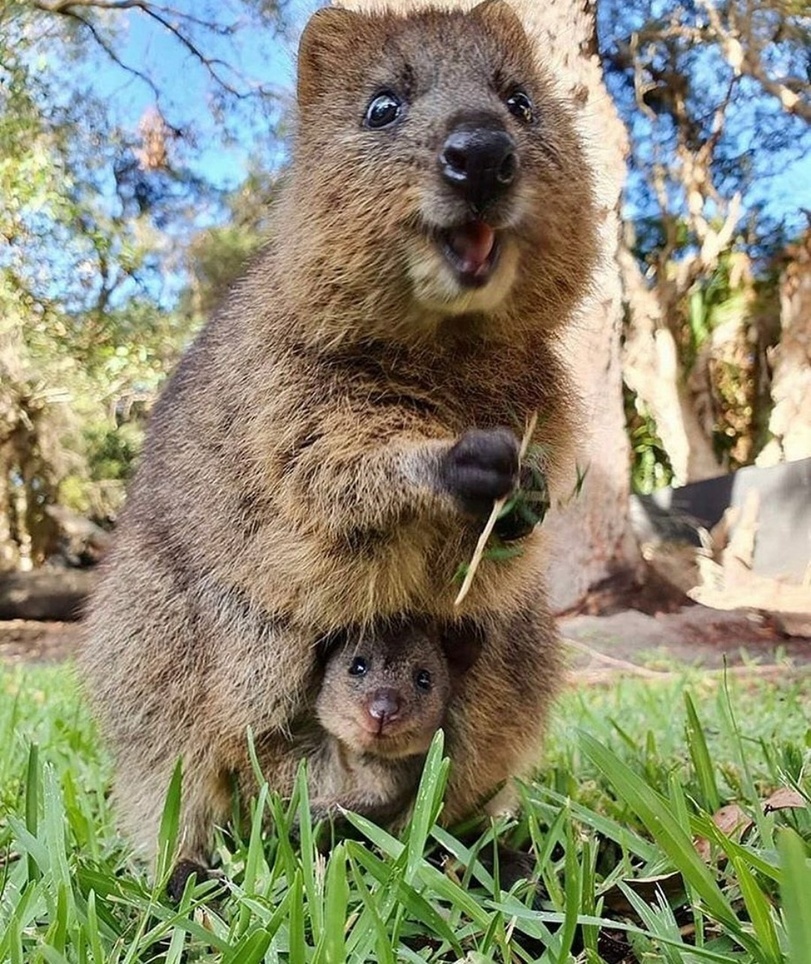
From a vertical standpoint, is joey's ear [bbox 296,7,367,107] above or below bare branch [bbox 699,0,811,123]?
below

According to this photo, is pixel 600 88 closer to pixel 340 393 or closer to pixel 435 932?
pixel 340 393

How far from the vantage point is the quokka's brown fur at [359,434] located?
2355 mm

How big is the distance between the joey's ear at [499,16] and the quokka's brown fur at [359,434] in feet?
0.06

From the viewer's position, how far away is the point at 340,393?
2486 millimetres

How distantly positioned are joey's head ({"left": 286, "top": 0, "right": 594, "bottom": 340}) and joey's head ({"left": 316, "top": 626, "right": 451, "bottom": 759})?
80 centimetres

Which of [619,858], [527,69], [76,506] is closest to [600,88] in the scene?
[527,69]

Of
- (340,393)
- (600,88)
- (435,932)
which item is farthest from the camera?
(600,88)

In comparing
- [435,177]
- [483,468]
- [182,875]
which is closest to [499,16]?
[435,177]

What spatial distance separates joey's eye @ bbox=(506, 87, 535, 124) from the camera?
2615mm

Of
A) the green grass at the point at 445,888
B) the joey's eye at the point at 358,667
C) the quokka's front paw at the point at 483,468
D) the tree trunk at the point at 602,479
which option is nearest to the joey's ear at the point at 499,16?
the quokka's front paw at the point at 483,468

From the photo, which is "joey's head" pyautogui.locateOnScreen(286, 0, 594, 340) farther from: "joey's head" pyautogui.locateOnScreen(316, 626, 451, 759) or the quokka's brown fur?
"joey's head" pyautogui.locateOnScreen(316, 626, 451, 759)

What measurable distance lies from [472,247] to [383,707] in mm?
1094

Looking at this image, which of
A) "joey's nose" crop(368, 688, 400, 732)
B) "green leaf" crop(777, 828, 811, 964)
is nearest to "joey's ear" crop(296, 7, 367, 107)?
"joey's nose" crop(368, 688, 400, 732)

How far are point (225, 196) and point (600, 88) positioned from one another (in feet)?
22.8
